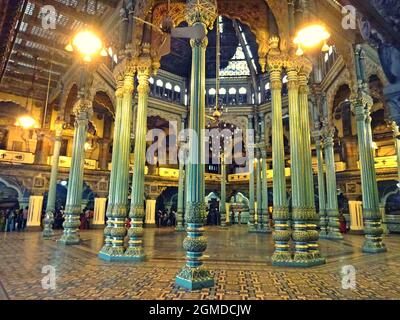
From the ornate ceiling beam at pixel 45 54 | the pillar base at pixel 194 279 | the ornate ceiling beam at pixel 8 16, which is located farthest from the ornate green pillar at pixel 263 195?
the ornate ceiling beam at pixel 8 16

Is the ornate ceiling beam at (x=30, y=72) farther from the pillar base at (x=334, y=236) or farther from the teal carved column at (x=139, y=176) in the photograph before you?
the pillar base at (x=334, y=236)

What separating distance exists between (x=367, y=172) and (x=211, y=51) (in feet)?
46.8

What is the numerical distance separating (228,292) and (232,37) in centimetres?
1876

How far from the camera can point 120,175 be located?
725cm

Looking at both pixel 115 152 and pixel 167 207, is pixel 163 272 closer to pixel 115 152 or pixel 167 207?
pixel 115 152

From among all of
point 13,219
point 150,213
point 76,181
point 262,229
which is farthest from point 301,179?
point 13,219

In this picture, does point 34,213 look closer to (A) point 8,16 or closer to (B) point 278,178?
(A) point 8,16

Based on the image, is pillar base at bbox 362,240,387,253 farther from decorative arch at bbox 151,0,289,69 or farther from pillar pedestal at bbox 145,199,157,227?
pillar pedestal at bbox 145,199,157,227

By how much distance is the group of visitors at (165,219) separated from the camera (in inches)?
839

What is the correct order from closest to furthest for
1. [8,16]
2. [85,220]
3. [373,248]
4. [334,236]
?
[8,16], [373,248], [334,236], [85,220]

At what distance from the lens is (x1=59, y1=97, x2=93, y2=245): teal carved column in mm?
9820

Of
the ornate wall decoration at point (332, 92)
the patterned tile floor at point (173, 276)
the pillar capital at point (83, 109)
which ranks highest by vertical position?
the ornate wall decoration at point (332, 92)

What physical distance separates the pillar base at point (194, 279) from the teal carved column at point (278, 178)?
232 centimetres

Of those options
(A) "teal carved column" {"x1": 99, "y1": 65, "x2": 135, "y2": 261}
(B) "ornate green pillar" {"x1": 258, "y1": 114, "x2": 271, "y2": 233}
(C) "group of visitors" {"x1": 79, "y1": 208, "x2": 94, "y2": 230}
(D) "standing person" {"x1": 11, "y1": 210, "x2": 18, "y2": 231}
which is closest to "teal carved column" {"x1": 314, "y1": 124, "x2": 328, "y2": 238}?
(B) "ornate green pillar" {"x1": 258, "y1": 114, "x2": 271, "y2": 233}
